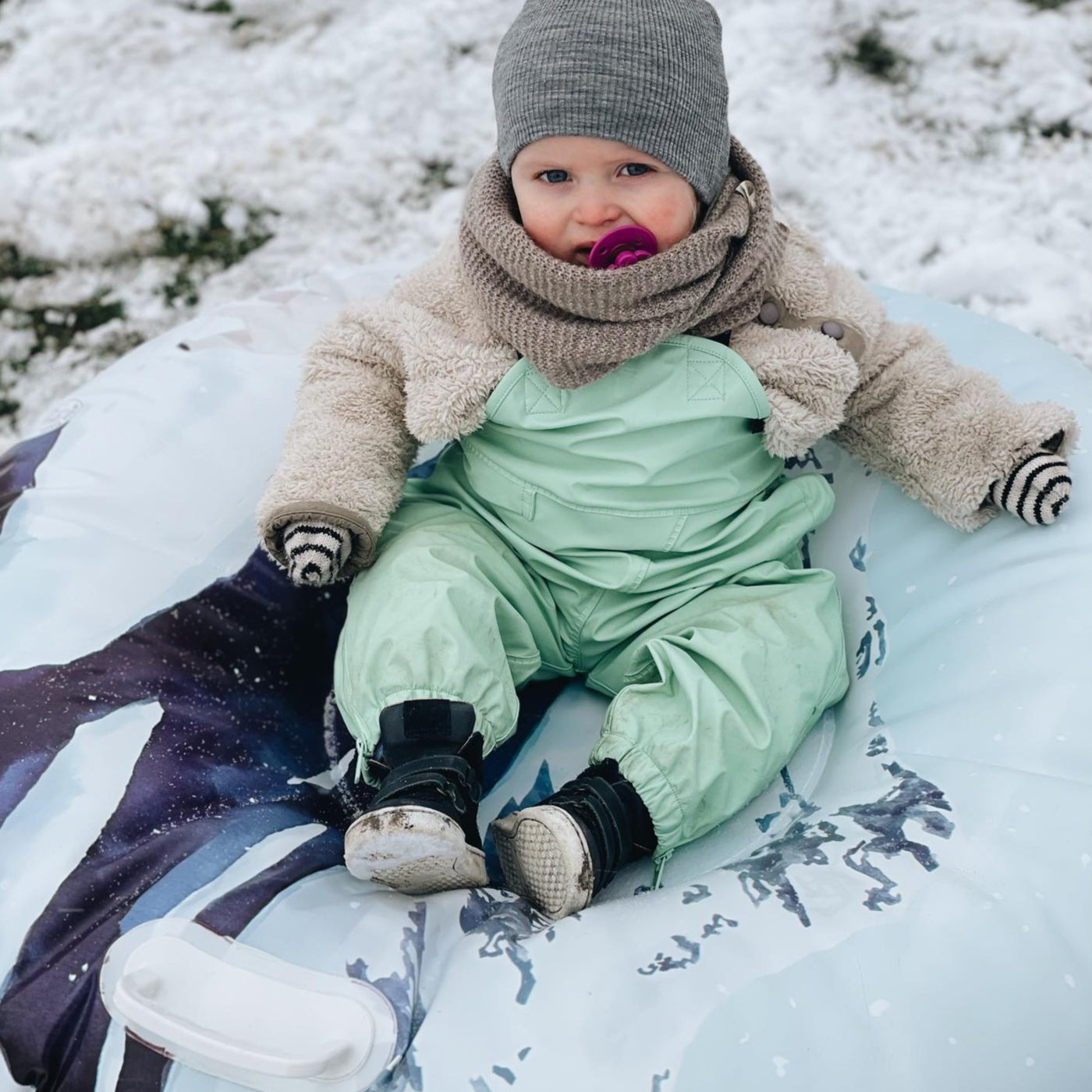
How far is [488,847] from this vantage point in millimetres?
1296

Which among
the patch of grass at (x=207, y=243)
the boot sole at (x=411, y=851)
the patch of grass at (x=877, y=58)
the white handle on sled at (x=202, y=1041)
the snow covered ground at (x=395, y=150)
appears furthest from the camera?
the patch of grass at (x=877, y=58)

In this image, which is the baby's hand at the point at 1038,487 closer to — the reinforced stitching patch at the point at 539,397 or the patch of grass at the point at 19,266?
the reinforced stitching patch at the point at 539,397

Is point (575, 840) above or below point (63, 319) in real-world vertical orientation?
above

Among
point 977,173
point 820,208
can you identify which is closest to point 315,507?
point 820,208

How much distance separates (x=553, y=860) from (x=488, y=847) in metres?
0.22

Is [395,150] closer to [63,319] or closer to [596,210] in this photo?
[63,319]

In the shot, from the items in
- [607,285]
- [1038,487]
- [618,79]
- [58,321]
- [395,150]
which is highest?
[618,79]

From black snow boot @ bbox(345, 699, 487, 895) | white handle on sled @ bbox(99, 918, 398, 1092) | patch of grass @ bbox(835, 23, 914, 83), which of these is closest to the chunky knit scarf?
black snow boot @ bbox(345, 699, 487, 895)

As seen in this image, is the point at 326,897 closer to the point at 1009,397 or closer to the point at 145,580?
the point at 145,580

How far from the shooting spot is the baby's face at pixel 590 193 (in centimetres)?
125

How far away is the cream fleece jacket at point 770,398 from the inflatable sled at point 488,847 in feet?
0.27

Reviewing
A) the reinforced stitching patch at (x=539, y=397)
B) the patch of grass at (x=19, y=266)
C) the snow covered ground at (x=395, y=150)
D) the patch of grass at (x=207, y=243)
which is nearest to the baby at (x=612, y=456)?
the reinforced stitching patch at (x=539, y=397)

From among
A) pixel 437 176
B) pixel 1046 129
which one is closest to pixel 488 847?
pixel 437 176

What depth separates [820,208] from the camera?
2.42 meters
